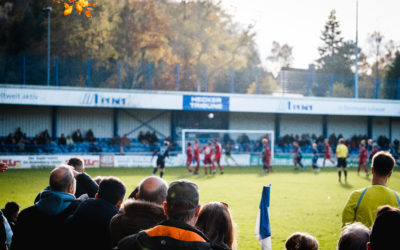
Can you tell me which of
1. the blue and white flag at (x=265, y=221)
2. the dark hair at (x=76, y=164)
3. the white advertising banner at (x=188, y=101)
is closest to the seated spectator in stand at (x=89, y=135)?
the white advertising banner at (x=188, y=101)

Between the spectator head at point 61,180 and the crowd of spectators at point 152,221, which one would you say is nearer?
the crowd of spectators at point 152,221

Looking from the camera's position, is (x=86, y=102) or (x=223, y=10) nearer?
(x=86, y=102)

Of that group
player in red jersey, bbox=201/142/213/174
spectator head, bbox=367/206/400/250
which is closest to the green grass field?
player in red jersey, bbox=201/142/213/174

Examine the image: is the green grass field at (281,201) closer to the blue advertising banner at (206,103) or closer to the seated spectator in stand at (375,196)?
the seated spectator in stand at (375,196)

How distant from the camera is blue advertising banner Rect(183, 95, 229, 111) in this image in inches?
1280

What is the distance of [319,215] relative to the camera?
1123 cm

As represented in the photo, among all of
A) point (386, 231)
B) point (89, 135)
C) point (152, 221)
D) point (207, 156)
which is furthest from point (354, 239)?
point (89, 135)

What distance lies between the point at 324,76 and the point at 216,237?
3688 centimetres

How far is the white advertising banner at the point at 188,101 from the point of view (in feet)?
93.6

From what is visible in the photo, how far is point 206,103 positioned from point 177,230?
99.0ft

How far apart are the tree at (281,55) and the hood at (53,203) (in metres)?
69.0

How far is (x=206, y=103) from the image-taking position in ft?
108

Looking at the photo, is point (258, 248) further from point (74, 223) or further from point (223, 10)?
point (223, 10)

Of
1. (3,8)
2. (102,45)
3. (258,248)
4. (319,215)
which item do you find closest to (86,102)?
(102,45)
